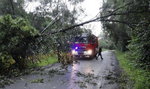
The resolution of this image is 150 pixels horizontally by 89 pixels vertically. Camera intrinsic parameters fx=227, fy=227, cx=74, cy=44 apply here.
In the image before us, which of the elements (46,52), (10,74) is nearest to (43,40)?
(46,52)

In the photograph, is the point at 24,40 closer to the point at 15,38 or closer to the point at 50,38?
the point at 15,38

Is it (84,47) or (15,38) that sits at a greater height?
(15,38)

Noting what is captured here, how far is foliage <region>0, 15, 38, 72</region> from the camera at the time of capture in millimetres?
14273

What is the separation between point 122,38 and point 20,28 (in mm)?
27321

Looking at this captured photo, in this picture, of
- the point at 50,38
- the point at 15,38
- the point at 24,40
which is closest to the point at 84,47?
the point at 50,38

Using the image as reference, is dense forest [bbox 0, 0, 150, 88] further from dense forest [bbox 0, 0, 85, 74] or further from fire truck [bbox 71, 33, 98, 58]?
fire truck [bbox 71, 33, 98, 58]

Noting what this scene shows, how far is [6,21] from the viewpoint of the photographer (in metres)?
14.8

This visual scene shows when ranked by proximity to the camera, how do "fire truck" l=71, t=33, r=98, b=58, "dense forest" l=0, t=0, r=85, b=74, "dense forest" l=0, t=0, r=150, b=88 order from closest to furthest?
"dense forest" l=0, t=0, r=150, b=88
"dense forest" l=0, t=0, r=85, b=74
"fire truck" l=71, t=33, r=98, b=58

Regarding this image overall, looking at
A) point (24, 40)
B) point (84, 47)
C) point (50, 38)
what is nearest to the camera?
point (24, 40)

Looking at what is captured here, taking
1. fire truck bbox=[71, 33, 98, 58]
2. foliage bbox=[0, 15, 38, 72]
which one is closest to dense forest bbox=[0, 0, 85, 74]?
foliage bbox=[0, 15, 38, 72]

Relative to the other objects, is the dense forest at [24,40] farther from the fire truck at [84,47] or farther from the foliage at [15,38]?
the fire truck at [84,47]

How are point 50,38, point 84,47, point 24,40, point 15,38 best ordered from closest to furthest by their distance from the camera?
point 15,38, point 24,40, point 50,38, point 84,47

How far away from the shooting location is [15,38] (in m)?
14.4

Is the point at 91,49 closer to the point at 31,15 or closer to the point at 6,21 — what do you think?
the point at 31,15
